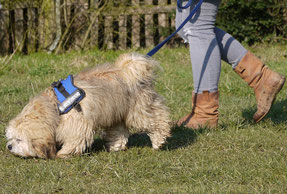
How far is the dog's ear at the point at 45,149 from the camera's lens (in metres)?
3.61

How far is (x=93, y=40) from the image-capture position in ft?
31.0

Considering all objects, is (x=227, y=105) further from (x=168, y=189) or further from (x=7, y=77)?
(x=7, y=77)

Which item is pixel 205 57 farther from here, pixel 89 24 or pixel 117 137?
pixel 89 24

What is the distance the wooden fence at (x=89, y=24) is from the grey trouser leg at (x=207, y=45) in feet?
16.2

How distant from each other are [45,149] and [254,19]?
6.45 metres

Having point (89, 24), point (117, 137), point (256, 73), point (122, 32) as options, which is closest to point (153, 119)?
point (117, 137)

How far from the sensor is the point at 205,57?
4.34m

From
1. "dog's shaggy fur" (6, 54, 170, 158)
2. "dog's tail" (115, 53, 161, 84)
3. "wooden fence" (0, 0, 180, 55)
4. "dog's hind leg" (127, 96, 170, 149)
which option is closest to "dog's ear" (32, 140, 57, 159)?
"dog's shaggy fur" (6, 54, 170, 158)

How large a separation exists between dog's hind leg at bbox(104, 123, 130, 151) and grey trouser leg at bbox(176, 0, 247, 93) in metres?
0.88

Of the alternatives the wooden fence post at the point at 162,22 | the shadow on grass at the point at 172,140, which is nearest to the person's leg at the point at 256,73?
the shadow on grass at the point at 172,140

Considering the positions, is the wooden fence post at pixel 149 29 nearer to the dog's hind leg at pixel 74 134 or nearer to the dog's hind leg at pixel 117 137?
the dog's hind leg at pixel 117 137

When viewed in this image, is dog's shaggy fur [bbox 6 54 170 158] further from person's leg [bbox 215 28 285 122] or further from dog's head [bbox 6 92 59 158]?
person's leg [bbox 215 28 285 122]

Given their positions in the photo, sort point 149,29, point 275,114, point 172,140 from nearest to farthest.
Answer: point 172,140 < point 275,114 < point 149,29

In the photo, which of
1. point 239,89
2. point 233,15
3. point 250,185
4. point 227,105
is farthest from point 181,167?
point 233,15
